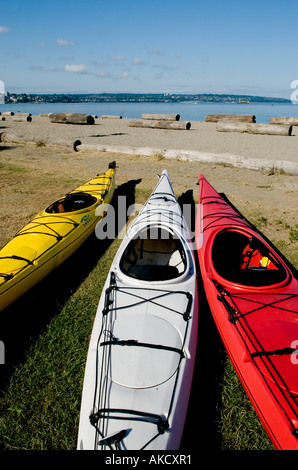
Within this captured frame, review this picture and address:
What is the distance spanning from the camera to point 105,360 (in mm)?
2811

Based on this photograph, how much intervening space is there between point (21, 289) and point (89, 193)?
3446 mm

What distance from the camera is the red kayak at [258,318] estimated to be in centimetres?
250

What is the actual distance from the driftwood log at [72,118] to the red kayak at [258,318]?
25.1 metres

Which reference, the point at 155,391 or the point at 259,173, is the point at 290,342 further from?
the point at 259,173

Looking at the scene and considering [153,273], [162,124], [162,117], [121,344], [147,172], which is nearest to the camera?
[121,344]

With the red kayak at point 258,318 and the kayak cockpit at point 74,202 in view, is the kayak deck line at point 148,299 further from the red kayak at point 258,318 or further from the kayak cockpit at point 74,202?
the kayak cockpit at point 74,202

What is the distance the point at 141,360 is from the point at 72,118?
92.0 feet

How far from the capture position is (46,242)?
494cm

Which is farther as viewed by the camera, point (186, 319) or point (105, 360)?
point (186, 319)

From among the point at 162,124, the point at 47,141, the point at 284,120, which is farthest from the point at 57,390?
the point at 284,120

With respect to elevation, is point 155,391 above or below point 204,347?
above

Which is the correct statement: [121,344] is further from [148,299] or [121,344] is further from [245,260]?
[245,260]

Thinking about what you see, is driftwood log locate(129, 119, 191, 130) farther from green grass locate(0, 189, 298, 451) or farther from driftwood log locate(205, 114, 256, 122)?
green grass locate(0, 189, 298, 451)
